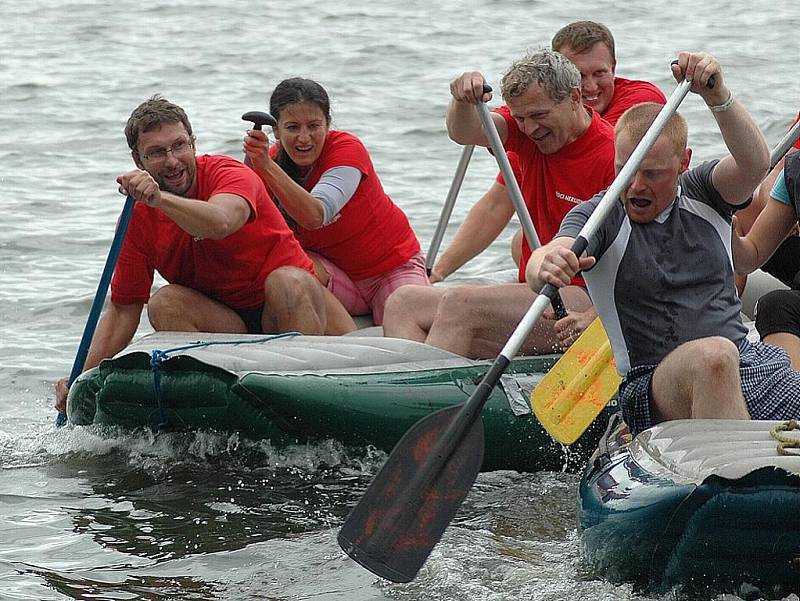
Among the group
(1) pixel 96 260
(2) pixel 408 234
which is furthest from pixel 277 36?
(2) pixel 408 234

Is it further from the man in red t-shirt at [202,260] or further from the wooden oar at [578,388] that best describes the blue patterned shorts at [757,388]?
the man in red t-shirt at [202,260]

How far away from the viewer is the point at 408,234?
5.58 meters

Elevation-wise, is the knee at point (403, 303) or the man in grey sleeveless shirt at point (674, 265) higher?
the man in grey sleeveless shirt at point (674, 265)

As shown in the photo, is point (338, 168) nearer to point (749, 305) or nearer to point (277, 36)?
point (749, 305)

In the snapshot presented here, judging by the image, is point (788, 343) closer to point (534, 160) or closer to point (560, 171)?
point (560, 171)

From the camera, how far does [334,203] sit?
5.16 metres

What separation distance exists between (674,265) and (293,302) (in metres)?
1.80

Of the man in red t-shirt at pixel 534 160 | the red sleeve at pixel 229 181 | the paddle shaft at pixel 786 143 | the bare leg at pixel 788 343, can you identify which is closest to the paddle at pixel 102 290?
the red sleeve at pixel 229 181

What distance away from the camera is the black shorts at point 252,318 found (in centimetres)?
513

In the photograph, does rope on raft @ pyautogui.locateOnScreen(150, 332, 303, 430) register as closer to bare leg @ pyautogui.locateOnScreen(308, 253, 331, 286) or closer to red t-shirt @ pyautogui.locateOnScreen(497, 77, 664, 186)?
bare leg @ pyautogui.locateOnScreen(308, 253, 331, 286)

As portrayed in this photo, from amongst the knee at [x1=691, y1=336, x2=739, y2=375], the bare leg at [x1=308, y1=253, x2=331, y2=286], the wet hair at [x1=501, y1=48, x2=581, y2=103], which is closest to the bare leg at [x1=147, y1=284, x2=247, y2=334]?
the bare leg at [x1=308, y1=253, x2=331, y2=286]

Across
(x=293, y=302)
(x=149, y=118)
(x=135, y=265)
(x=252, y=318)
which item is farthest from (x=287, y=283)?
(x=149, y=118)

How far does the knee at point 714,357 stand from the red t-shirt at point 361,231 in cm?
222

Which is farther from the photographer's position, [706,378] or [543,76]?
[543,76]
